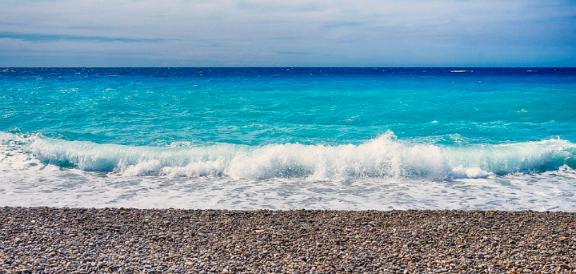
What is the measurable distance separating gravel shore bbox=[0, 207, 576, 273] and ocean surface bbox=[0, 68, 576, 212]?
0.97m

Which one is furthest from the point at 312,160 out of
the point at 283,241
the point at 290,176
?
the point at 283,241

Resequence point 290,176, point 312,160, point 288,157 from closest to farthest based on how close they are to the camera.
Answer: point 290,176, point 312,160, point 288,157

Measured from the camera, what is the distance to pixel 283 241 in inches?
198

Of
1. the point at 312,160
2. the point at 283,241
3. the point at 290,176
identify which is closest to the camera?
the point at 283,241

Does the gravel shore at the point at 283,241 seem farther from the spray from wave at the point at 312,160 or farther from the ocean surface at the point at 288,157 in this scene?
the spray from wave at the point at 312,160

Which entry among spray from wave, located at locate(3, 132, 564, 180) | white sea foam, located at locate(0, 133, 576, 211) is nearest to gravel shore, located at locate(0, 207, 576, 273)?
white sea foam, located at locate(0, 133, 576, 211)

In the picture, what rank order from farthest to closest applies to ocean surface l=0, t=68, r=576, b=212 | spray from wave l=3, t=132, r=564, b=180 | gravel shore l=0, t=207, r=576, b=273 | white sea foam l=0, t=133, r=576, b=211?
spray from wave l=3, t=132, r=564, b=180 → ocean surface l=0, t=68, r=576, b=212 → white sea foam l=0, t=133, r=576, b=211 → gravel shore l=0, t=207, r=576, b=273

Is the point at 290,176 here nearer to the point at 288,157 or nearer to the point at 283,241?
the point at 288,157

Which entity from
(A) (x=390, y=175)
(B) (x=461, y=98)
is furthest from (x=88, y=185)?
(B) (x=461, y=98)

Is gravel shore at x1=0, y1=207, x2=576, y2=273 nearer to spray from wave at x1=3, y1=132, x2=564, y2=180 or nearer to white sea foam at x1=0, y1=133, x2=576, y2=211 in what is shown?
white sea foam at x1=0, y1=133, x2=576, y2=211

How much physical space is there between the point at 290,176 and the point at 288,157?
2.08 feet

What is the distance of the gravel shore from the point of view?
4.25 m

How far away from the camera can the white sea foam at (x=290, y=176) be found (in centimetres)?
735

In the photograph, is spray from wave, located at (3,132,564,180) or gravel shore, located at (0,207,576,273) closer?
gravel shore, located at (0,207,576,273)
